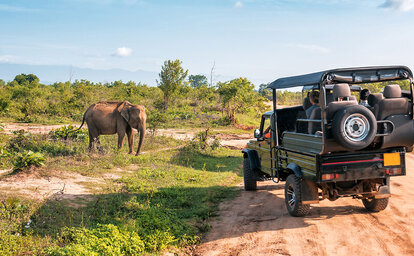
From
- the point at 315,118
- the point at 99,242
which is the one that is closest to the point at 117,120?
the point at 315,118

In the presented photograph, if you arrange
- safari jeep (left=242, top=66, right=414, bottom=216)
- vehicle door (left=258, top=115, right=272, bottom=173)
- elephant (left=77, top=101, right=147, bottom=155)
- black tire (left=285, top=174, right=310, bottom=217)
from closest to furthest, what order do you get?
safari jeep (left=242, top=66, right=414, bottom=216), black tire (left=285, top=174, right=310, bottom=217), vehicle door (left=258, top=115, right=272, bottom=173), elephant (left=77, top=101, right=147, bottom=155)

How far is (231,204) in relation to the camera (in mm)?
8766

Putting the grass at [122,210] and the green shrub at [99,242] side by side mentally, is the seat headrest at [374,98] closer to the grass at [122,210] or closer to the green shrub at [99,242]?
the grass at [122,210]

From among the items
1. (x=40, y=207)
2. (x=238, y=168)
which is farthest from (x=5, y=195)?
(x=238, y=168)

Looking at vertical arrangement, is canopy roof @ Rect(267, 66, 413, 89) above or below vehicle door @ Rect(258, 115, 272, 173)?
above

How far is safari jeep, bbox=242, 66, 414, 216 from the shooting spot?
6.03 meters

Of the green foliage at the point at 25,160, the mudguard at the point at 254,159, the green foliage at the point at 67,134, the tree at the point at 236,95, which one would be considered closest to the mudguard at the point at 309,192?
the mudguard at the point at 254,159

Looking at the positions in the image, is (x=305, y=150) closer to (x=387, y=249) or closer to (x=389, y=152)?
(x=389, y=152)

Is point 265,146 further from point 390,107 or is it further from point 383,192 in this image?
point 390,107

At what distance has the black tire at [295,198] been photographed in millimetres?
6969

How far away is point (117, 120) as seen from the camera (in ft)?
49.9

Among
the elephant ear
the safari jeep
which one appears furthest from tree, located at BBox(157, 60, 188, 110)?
the safari jeep

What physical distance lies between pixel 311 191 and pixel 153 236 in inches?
117

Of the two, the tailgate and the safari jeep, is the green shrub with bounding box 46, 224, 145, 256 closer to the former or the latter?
the safari jeep
